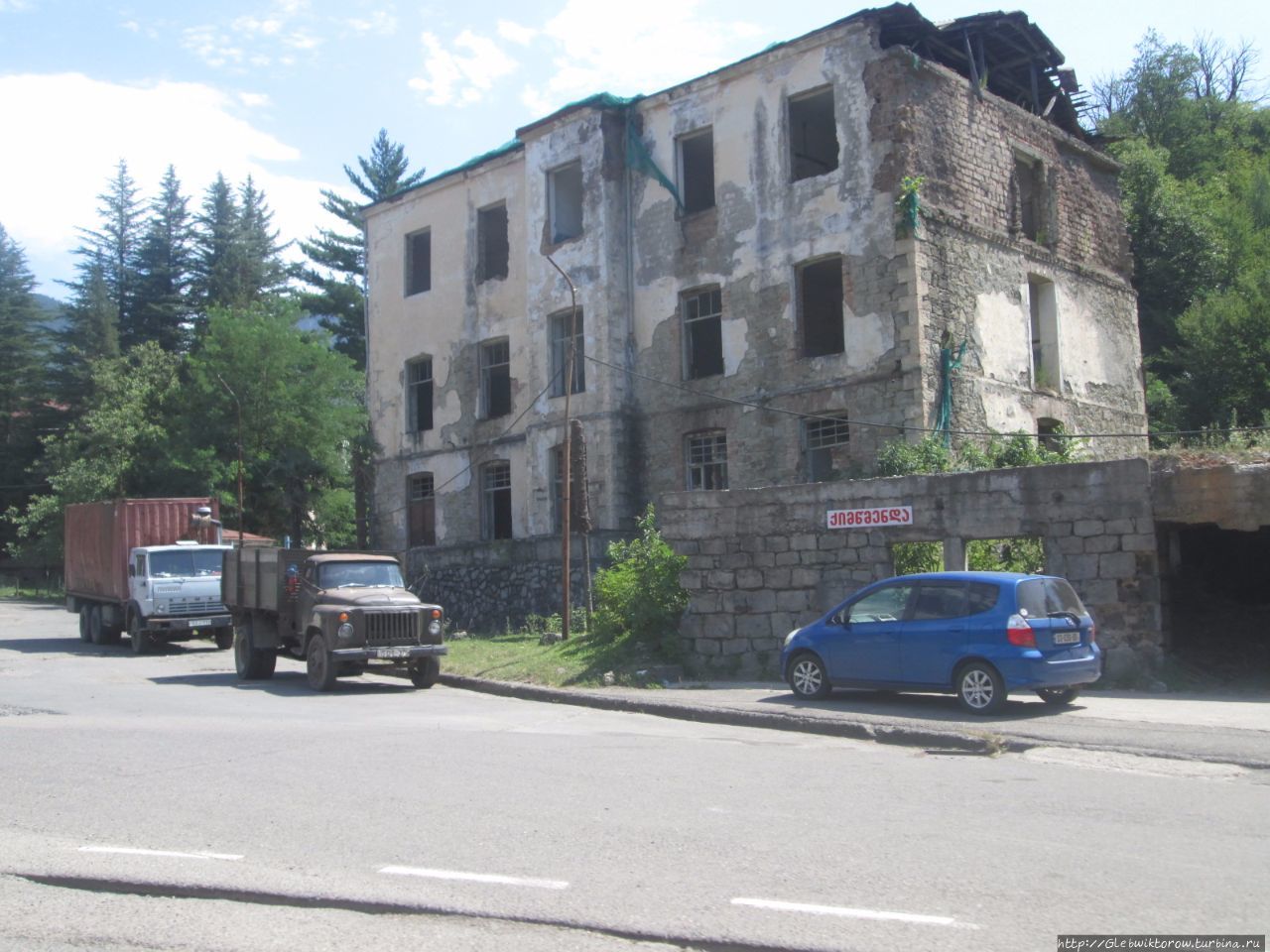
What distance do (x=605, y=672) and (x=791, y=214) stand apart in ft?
40.0

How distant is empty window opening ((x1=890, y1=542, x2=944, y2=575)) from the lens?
17.3 m

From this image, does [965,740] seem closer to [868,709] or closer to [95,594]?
[868,709]

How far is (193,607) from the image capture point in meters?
25.2

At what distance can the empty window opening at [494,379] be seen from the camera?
32312mm

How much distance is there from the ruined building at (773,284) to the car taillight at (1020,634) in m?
10.8

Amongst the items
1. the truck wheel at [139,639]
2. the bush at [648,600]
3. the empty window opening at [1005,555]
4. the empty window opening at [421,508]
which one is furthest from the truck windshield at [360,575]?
the empty window opening at [421,508]

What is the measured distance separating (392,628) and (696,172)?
1542 cm

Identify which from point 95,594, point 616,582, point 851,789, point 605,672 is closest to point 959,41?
point 616,582

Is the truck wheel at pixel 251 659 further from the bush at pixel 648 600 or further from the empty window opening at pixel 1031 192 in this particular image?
the empty window opening at pixel 1031 192

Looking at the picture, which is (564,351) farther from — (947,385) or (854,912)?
(854,912)

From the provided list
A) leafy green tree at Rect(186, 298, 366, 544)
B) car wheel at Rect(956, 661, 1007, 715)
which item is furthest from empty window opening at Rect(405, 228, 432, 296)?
car wheel at Rect(956, 661, 1007, 715)

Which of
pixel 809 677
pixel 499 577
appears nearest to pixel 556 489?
pixel 499 577

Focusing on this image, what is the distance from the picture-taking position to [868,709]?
44.3ft

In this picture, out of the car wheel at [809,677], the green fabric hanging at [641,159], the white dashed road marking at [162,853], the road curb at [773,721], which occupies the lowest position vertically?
the road curb at [773,721]
